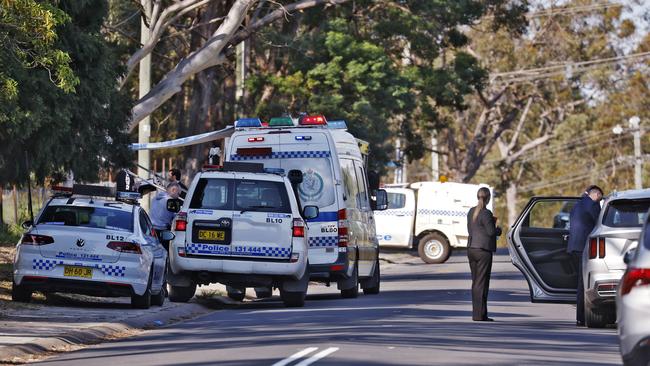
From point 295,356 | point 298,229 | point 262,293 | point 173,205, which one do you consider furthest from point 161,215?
point 295,356

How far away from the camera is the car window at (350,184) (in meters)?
23.8

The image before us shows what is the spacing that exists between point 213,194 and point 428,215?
847 inches

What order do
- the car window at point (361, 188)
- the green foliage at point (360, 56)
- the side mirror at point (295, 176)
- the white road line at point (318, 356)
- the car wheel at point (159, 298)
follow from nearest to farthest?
the white road line at point (318, 356)
the car wheel at point (159, 298)
the side mirror at point (295, 176)
the car window at point (361, 188)
the green foliage at point (360, 56)

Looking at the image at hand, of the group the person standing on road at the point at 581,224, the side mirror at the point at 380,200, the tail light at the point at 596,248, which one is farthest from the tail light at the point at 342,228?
the tail light at the point at 596,248

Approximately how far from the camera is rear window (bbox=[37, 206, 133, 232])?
67.1ft

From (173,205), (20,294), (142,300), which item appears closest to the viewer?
(20,294)

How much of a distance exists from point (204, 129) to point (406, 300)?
49.7 ft

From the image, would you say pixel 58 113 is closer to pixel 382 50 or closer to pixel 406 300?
pixel 406 300

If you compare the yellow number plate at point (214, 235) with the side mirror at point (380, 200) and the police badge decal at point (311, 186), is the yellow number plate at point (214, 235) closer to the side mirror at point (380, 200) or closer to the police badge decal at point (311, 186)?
the police badge decal at point (311, 186)

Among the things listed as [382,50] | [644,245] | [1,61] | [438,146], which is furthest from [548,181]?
[644,245]

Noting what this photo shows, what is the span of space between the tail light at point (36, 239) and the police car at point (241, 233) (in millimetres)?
2025

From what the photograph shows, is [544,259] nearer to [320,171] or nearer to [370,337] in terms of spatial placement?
[320,171]

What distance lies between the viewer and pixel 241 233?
20906 mm

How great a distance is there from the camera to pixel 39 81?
20797 millimetres
